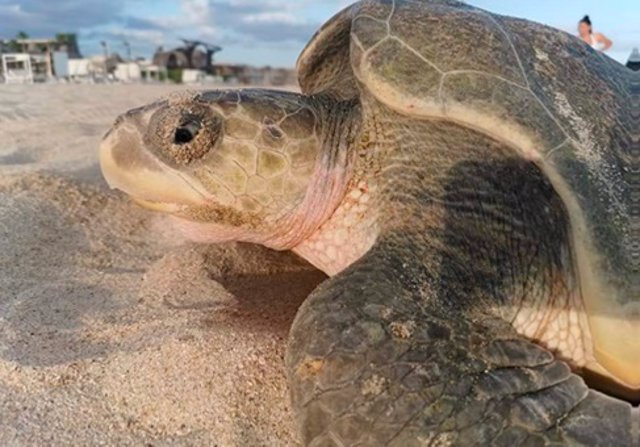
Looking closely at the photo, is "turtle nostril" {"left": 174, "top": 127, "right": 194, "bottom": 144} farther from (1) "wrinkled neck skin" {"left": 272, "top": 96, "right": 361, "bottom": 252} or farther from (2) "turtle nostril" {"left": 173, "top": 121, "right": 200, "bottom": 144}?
(1) "wrinkled neck skin" {"left": 272, "top": 96, "right": 361, "bottom": 252}

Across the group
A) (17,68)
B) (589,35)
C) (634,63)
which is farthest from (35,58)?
(634,63)

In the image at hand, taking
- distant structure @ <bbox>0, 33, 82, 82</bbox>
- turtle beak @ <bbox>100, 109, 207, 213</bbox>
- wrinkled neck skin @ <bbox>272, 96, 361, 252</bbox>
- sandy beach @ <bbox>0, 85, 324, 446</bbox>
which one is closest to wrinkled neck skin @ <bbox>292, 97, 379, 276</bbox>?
wrinkled neck skin @ <bbox>272, 96, 361, 252</bbox>

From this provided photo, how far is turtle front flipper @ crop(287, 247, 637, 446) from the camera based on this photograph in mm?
1195

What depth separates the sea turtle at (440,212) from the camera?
1261 mm

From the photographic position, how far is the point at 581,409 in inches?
50.9

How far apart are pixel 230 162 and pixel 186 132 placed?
16cm

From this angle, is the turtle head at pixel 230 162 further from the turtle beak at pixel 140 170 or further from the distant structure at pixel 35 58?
the distant structure at pixel 35 58

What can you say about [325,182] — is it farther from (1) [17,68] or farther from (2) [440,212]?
(1) [17,68]

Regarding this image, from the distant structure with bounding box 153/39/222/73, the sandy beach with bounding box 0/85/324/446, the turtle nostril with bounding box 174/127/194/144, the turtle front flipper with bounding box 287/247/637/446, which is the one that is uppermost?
the turtle nostril with bounding box 174/127/194/144

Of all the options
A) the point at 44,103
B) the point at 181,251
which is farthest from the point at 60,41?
the point at 181,251

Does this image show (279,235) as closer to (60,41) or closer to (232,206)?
(232,206)

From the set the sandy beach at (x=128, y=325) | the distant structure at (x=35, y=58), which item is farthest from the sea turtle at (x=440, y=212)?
the distant structure at (x=35, y=58)

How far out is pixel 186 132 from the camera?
1.92 metres

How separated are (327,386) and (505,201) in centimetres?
85
